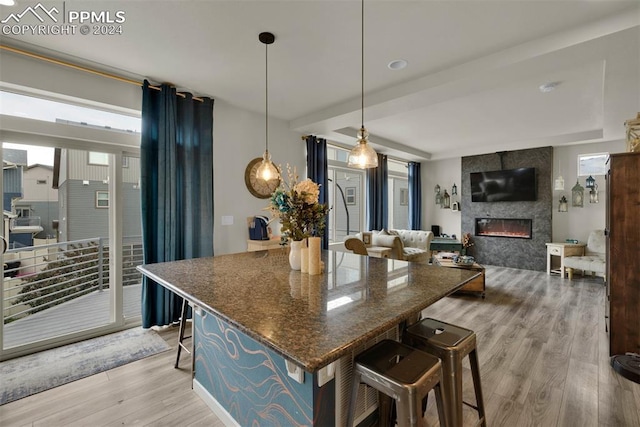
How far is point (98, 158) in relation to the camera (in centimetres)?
308

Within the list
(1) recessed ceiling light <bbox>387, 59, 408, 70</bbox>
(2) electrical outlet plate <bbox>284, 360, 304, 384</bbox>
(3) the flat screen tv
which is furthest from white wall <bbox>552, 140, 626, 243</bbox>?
(2) electrical outlet plate <bbox>284, 360, 304, 384</bbox>

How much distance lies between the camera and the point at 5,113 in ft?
8.21

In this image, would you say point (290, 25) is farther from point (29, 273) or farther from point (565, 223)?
point (565, 223)

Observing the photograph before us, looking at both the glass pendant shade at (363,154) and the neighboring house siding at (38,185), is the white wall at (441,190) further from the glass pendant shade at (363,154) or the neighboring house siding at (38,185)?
the neighboring house siding at (38,185)

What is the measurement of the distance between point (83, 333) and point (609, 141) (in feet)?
28.6

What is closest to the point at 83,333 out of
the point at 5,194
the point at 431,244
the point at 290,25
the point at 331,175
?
the point at 5,194

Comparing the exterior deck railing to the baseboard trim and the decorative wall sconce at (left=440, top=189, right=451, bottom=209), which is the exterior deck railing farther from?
the decorative wall sconce at (left=440, top=189, right=451, bottom=209)

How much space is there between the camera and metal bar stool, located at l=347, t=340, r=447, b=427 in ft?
3.56

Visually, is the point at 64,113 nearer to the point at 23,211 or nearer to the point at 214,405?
the point at 23,211

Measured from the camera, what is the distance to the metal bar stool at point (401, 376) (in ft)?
3.56

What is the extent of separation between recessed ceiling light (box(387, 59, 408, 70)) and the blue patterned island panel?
2.64 m

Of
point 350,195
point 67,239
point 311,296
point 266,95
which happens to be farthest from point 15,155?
point 350,195

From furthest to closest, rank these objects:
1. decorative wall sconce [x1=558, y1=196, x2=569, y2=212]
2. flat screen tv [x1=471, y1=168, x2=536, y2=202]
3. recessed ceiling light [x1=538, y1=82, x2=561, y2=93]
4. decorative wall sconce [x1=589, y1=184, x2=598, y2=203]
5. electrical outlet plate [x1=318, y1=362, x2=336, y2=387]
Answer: flat screen tv [x1=471, y1=168, x2=536, y2=202]
decorative wall sconce [x1=558, y1=196, x2=569, y2=212]
decorative wall sconce [x1=589, y1=184, x2=598, y2=203]
recessed ceiling light [x1=538, y1=82, x2=561, y2=93]
electrical outlet plate [x1=318, y1=362, x2=336, y2=387]

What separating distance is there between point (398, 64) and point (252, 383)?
287cm
